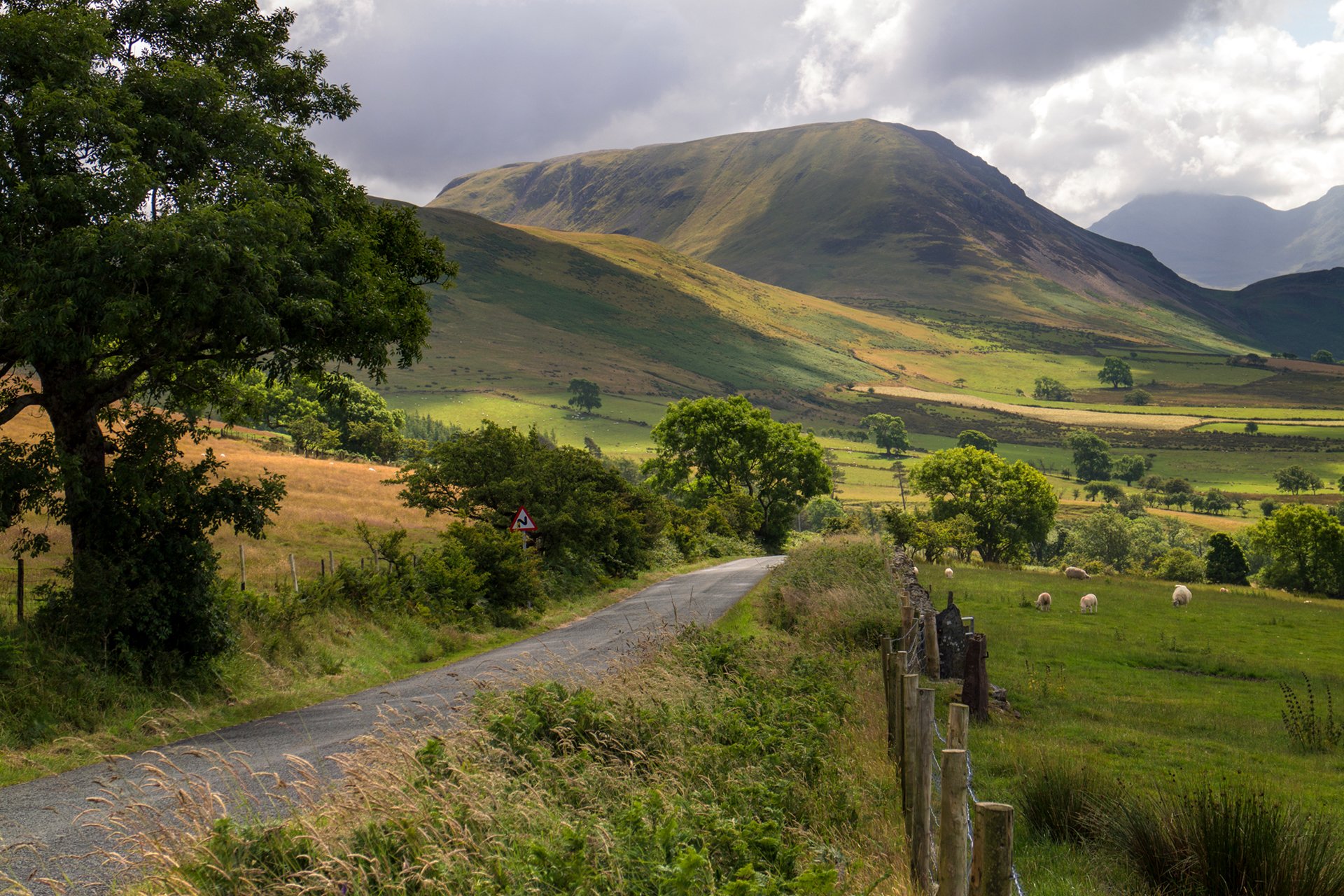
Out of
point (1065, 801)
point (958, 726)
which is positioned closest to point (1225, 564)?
point (1065, 801)

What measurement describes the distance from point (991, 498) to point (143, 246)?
9143 cm

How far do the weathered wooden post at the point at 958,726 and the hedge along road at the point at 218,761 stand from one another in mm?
4122

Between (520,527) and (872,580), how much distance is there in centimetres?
1313

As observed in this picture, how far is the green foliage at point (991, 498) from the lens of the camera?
94.8 m

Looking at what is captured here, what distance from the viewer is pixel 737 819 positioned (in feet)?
22.0

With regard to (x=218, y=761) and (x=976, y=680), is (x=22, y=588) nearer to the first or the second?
(x=218, y=761)

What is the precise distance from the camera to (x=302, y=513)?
4153 cm

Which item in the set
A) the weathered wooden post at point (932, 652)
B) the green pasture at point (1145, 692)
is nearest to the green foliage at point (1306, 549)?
the green pasture at point (1145, 692)

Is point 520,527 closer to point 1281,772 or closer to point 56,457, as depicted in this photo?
point 56,457

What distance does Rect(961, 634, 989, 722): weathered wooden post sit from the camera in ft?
47.2

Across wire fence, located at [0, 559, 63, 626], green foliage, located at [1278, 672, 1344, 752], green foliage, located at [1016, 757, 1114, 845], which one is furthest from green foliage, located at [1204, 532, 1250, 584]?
wire fence, located at [0, 559, 63, 626]

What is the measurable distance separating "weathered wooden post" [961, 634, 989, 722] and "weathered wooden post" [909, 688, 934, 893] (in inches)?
321

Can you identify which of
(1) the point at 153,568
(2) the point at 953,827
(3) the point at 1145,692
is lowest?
(3) the point at 1145,692

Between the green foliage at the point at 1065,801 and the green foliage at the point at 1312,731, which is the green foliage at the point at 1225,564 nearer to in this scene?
the green foliage at the point at 1312,731
